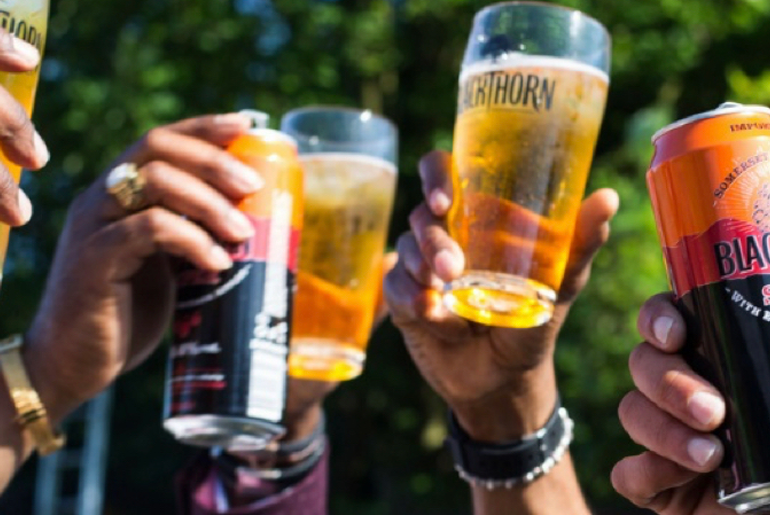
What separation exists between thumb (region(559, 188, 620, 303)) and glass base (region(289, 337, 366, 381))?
367 mm

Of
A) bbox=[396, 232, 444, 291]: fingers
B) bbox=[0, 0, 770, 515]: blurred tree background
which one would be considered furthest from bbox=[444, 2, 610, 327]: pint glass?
bbox=[0, 0, 770, 515]: blurred tree background

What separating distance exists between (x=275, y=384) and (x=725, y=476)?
0.57 metres

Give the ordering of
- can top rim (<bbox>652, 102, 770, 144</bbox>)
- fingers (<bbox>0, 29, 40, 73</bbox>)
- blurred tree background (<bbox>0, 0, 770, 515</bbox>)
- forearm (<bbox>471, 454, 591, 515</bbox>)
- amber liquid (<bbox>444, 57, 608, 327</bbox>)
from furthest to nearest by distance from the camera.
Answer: blurred tree background (<bbox>0, 0, 770, 515</bbox>) < forearm (<bbox>471, 454, 591, 515</bbox>) < amber liquid (<bbox>444, 57, 608, 327</bbox>) < can top rim (<bbox>652, 102, 770, 144</bbox>) < fingers (<bbox>0, 29, 40, 73</bbox>)

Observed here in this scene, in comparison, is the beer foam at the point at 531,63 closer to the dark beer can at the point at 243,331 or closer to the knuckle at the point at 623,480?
the dark beer can at the point at 243,331

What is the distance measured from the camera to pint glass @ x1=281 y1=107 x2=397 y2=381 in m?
1.48

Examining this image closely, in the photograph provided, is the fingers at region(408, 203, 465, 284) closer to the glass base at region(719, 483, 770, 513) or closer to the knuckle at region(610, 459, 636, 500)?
the knuckle at region(610, 459, 636, 500)

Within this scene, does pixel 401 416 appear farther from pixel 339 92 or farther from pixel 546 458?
pixel 546 458

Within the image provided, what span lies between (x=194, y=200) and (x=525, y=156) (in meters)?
0.42

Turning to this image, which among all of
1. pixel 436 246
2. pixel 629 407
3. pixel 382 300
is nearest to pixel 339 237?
pixel 382 300

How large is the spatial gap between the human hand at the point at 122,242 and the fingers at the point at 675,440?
0.55m

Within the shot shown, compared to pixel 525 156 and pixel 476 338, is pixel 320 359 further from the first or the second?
pixel 525 156

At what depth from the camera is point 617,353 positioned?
19.8ft

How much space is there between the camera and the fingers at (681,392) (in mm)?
875

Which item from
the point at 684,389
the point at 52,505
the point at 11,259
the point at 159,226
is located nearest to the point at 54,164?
the point at 11,259
